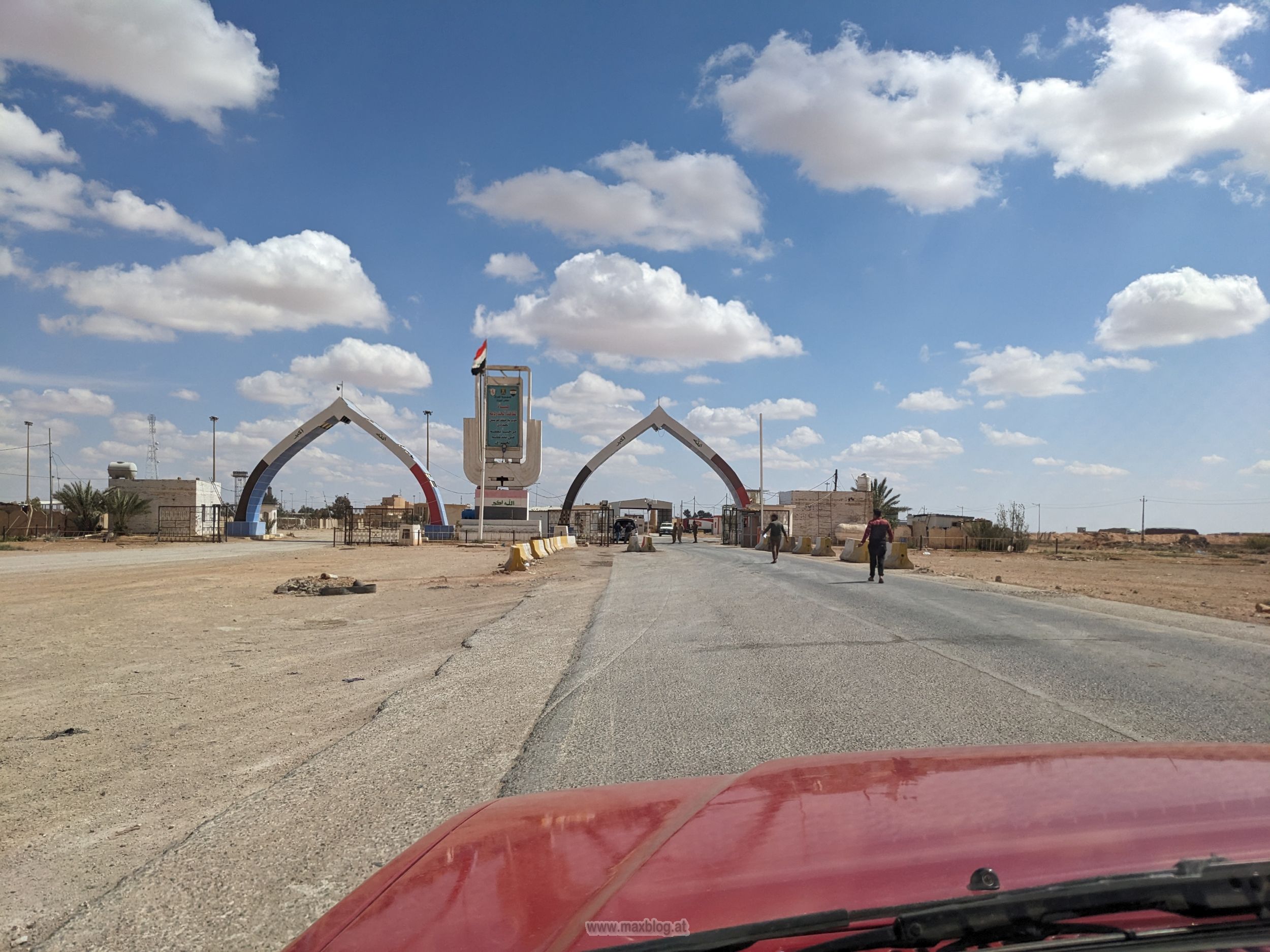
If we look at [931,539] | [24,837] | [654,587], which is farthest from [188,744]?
[931,539]

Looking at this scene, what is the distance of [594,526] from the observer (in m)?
82.4

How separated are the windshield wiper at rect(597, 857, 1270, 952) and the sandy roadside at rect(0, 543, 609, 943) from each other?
336cm

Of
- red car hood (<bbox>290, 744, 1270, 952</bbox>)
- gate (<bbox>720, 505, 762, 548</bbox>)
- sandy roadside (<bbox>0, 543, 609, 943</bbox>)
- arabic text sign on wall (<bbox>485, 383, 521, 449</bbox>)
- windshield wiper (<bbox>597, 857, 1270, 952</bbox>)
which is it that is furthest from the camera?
arabic text sign on wall (<bbox>485, 383, 521, 449</bbox>)

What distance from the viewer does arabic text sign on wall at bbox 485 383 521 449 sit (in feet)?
210

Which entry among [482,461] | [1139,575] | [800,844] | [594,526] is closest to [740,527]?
[482,461]

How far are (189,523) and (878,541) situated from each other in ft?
179

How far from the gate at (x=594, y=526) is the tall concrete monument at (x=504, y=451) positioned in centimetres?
520

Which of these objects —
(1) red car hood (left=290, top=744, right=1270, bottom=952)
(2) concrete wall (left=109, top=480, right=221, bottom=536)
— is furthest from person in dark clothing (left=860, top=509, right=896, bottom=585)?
(2) concrete wall (left=109, top=480, right=221, bottom=536)

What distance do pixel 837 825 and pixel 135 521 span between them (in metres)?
67.5

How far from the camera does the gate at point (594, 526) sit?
64.2 m

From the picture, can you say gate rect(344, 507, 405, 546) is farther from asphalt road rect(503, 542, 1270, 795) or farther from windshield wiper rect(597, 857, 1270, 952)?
windshield wiper rect(597, 857, 1270, 952)

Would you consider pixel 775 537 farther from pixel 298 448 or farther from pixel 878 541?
pixel 298 448

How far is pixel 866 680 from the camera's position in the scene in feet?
25.8

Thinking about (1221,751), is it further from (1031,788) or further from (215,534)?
(215,534)
